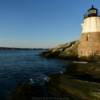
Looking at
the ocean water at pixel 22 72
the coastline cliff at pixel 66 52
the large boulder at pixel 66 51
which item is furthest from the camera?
the large boulder at pixel 66 51

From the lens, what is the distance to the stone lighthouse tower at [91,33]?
36.8m

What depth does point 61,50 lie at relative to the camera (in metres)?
50.8

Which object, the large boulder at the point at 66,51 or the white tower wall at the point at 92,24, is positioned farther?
the large boulder at the point at 66,51

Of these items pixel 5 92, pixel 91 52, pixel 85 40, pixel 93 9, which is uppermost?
pixel 93 9

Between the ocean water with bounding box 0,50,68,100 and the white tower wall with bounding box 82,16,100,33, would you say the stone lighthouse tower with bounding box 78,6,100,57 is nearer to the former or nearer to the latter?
the white tower wall with bounding box 82,16,100,33

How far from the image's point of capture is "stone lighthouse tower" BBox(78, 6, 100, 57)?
3684 centimetres

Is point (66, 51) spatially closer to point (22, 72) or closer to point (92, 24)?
point (92, 24)

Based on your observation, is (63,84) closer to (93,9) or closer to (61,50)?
(93,9)

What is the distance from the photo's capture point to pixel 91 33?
123 feet

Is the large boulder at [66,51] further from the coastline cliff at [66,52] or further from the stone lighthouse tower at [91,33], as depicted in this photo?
the stone lighthouse tower at [91,33]

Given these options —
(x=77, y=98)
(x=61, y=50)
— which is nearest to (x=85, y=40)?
(x=61, y=50)

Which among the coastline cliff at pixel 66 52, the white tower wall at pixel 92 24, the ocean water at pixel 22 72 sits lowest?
the ocean water at pixel 22 72

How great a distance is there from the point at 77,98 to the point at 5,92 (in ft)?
20.4

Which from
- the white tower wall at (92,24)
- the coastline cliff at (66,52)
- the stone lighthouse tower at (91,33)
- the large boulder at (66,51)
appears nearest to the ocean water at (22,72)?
the stone lighthouse tower at (91,33)
